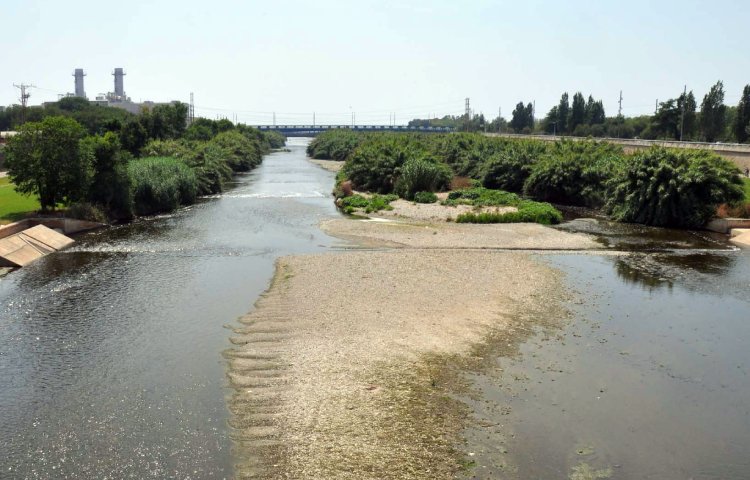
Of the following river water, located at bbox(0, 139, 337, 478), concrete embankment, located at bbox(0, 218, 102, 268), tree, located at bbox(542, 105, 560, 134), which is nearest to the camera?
river water, located at bbox(0, 139, 337, 478)

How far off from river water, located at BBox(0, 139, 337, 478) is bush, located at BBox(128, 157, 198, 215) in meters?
10.5

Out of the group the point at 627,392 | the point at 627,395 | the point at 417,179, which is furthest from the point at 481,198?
the point at 627,395

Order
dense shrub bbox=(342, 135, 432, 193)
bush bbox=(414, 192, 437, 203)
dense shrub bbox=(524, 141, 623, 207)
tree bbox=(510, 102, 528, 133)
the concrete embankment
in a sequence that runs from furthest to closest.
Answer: tree bbox=(510, 102, 528, 133) → dense shrub bbox=(342, 135, 432, 193) → dense shrub bbox=(524, 141, 623, 207) → bush bbox=(414, 192, 437, 203) → the concrete embankment

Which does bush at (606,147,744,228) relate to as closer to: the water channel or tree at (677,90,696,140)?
the water channel

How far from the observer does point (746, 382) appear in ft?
68.5

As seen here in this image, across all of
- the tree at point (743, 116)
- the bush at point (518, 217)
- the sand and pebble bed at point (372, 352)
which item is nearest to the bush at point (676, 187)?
the bush at point (518, 217)

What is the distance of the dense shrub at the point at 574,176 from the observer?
63031 mm

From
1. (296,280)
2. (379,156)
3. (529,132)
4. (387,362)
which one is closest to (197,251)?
(296,280)

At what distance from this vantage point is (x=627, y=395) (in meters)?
19.5

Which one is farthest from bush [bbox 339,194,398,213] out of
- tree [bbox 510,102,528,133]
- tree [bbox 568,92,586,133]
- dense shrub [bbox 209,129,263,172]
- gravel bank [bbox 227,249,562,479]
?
tree [bbox 510,102,528,133]

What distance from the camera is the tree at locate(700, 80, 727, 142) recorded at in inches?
3802

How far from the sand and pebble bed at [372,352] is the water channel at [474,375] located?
908mm

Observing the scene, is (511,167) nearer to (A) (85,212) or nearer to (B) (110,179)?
(B) (110,179)

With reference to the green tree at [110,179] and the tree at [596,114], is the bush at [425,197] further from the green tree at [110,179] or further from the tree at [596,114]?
the tree at [596,114]
